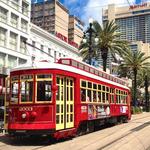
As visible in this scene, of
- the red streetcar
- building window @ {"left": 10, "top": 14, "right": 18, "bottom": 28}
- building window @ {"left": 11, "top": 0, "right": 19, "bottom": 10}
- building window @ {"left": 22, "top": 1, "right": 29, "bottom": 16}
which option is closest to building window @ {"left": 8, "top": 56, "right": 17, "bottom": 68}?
building window @ {"left": 10, "top": 14, "right": 18, "bottom": 28}

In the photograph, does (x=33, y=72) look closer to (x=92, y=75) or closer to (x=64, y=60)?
(x=64, y=60)

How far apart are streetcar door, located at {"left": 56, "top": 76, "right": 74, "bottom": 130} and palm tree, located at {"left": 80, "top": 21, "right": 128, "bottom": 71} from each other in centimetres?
2596

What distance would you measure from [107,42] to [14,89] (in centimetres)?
2794

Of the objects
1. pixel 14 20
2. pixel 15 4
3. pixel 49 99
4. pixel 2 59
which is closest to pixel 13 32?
pixel 14 20

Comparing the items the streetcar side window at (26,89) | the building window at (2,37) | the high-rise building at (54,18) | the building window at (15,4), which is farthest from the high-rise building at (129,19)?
the high-rise building at (54,18)

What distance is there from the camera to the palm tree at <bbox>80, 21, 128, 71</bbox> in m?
44.4

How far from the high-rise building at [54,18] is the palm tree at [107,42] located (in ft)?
268

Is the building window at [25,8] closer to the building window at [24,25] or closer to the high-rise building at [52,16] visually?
the building window at [24,25]

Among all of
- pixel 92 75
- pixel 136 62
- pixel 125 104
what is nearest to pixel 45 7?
pixel 136 62

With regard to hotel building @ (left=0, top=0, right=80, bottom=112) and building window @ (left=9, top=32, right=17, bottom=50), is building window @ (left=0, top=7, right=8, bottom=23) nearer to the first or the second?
hotel building @ (left=0, top=0, right=80, bottom=112)

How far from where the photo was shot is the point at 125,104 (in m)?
31.5

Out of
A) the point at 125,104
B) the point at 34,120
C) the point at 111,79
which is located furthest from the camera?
the point at 125,104

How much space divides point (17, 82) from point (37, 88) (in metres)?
1.03

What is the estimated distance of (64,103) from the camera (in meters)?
17.5
